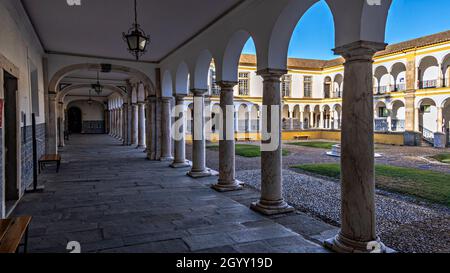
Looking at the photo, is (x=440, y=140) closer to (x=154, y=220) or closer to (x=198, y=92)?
(x=198, y=92)

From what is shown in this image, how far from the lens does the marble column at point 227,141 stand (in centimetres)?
755

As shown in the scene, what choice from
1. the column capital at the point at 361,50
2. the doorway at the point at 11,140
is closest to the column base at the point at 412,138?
the column capital at the point at 361,50

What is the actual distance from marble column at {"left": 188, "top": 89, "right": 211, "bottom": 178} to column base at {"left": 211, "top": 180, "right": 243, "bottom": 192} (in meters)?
1.69

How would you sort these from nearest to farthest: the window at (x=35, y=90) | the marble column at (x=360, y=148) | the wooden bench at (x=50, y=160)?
the marble column at (x=360, y=148), the wooden bench at (x=50, y=160), the window at (x=35, y=90)

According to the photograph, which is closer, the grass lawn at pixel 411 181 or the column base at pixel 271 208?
the column base at pixel 271 208

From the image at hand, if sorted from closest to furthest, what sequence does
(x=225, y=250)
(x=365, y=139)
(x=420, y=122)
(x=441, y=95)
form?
(x=365, y=139) → (x=225, y=250) → (x=441, y=95) → (x=420, y=122)

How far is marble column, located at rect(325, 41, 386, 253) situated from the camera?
3844 mm

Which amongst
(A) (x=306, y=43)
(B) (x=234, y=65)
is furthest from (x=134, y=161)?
(A) (x=306, y=43)

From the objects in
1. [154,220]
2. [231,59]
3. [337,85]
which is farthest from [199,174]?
[337,85]

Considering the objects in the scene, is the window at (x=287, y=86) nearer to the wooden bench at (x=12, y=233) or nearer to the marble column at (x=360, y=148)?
the marble column at (x=360, y=148)

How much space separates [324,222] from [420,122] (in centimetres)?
2792

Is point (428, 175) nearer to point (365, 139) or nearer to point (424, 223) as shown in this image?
point (424, 223)

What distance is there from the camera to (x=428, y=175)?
→ 34.8 feet

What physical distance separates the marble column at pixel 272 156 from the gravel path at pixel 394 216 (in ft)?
2.74
